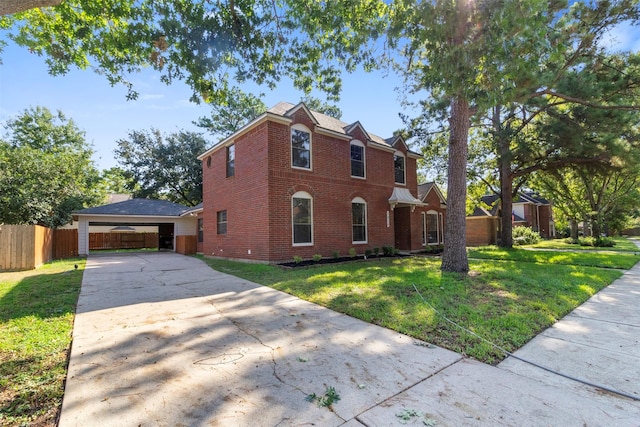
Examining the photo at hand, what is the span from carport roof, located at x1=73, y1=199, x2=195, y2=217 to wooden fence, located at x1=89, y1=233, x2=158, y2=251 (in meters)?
7.32

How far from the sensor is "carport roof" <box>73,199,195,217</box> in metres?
19.4

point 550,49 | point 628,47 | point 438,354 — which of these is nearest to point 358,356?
point 438,354

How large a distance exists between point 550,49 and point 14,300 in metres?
12.2

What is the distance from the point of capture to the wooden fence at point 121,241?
2719 cm

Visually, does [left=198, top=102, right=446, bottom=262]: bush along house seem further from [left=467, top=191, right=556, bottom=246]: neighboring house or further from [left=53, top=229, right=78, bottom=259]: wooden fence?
[left=467, top=191, right=556, bottom=246]: neighboring house

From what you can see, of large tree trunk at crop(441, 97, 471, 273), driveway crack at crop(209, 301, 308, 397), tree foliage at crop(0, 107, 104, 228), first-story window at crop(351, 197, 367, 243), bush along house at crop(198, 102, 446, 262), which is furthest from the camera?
tree foliage at crop(0, 107, 104, 228)

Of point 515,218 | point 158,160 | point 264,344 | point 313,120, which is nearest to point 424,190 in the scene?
point 313,120

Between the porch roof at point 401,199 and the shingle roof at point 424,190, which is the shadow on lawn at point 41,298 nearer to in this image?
the porch roof at point 401,199

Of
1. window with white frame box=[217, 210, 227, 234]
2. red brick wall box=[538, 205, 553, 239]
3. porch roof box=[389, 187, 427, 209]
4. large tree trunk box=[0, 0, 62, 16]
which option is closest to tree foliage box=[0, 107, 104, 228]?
window with white frame box=[217, 210, 227, 234]

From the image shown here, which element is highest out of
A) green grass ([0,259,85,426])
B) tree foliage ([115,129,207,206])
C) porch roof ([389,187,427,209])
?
tree foliage ([115,129,207,206])

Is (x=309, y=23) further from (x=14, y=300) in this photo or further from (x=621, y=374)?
(x=14, y=300)

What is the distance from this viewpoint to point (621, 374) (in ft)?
10.1

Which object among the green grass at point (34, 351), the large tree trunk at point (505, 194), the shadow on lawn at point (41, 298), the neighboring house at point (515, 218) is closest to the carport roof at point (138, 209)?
the shadow on lawn at point (41, 298)

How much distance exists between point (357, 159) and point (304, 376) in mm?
12534
